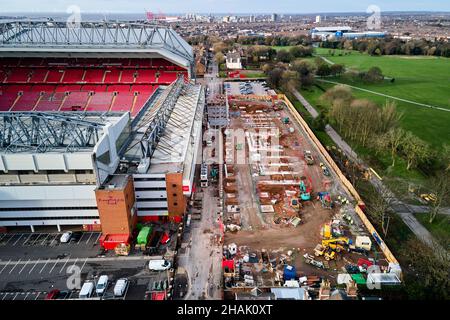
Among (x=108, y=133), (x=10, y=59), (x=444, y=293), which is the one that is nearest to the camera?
(x=444, y=293)

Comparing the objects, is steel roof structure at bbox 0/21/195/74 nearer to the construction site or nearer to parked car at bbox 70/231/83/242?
the construction site

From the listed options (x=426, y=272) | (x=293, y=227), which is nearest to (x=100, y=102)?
(x=293, y=227)

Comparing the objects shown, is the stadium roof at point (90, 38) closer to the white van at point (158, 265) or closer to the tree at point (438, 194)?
the white van at point (158, 265)

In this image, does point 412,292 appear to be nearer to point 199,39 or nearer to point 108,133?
point 108,133

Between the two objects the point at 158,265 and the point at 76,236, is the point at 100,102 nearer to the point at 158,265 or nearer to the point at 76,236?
the point at 76,236

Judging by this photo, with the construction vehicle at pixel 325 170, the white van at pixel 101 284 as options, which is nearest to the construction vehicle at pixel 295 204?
the construction vehicle at pixel 325 170

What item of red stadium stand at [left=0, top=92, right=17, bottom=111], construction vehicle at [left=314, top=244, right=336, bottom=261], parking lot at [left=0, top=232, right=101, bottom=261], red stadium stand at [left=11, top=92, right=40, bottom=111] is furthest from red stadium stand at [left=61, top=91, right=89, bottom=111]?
construction vehicle at [left=314, top=244, right=336, bottom=261]
